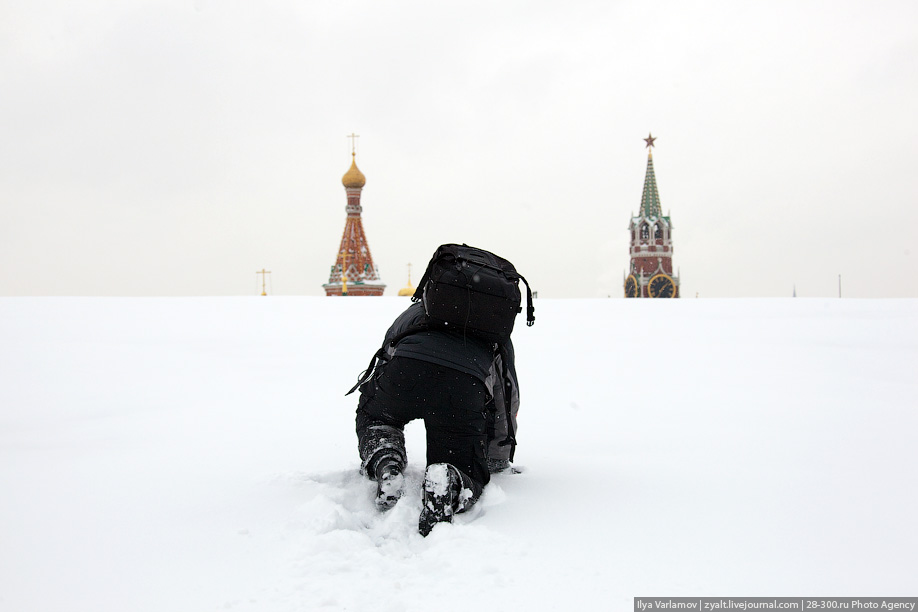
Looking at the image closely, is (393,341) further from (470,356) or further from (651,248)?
(651,248)

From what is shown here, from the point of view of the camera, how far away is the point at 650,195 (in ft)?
193

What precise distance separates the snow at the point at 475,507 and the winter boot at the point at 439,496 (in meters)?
0.08

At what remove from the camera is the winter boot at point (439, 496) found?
2.24 m

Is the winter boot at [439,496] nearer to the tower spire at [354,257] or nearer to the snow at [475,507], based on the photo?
the snow at [475,507]

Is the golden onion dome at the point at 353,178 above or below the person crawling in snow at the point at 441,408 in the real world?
above

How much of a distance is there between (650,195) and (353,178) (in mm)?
31274

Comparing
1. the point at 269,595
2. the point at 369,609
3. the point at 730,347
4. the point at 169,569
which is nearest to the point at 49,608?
the point at 169,569

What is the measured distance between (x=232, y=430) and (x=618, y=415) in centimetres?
287

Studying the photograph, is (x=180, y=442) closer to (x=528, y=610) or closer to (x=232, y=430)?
(x=232, y=430)

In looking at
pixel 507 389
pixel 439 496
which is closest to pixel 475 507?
pixel 439 496

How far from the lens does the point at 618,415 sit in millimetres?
4316

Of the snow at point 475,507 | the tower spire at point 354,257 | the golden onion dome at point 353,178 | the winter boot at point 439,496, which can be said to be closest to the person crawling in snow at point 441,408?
the winter boot at point 439,496

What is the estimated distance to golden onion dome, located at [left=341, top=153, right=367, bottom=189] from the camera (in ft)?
172

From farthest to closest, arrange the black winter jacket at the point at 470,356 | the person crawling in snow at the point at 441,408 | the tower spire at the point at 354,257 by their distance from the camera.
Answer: the tower spire at the point at 354,257, the black winter jacket at the point at 470,356, the person crawling in snow at the point at 441,408
